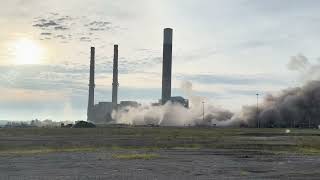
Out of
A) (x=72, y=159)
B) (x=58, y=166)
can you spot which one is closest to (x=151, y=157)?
(x=72, y=159)

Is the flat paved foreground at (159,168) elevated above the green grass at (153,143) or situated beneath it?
situated beneath

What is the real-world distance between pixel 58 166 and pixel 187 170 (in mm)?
10458

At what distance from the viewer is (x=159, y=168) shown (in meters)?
42.4

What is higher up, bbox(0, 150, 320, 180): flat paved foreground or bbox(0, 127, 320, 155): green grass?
bbox(0, 127, 320, 155): green grass

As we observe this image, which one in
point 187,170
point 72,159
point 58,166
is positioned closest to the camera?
point 187,170

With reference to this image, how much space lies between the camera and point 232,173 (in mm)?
38875

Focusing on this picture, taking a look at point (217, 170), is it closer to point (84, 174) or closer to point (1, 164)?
point (84, 174)

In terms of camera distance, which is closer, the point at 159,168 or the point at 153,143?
the point at 159,168

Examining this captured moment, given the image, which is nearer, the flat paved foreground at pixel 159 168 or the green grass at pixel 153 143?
the flat paved foreground at pixel 159 168

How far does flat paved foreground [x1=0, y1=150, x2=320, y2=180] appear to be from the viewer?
121 ft

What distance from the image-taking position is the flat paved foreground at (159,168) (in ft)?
121

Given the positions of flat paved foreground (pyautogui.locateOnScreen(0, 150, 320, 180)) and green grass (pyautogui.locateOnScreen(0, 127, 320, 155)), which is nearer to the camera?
flat paved foreground (pyautogui.locateOnScreen(0, 150, 320, 180))

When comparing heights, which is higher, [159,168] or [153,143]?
[153,143]

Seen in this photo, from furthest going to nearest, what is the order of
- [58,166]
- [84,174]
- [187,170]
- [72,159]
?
[72,159] < [58,166] < [187,170] < [84,174]
